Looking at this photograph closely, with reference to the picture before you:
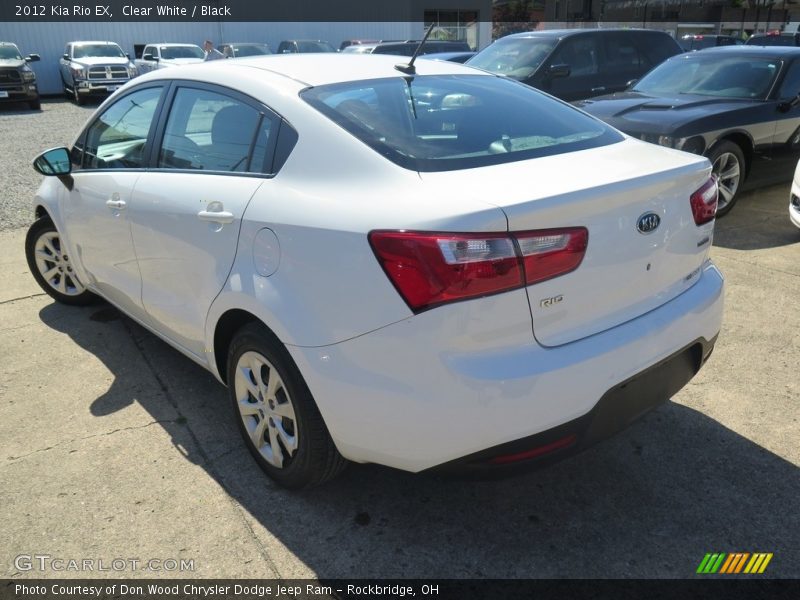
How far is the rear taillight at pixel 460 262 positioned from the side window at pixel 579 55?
26.2ft

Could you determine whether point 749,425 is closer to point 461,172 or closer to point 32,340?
point 461,172

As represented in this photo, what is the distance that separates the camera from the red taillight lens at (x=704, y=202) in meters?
2.52

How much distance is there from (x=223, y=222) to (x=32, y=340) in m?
2.42

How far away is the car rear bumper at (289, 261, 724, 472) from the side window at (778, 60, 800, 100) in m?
5.98

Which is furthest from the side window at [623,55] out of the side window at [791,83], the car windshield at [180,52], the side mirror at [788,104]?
the car windshield at [180,52]

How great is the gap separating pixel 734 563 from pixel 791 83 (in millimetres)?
6445

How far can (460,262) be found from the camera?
1.97 m

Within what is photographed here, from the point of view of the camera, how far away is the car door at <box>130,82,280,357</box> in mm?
2668

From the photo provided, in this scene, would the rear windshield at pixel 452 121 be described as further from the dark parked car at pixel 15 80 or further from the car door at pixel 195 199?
the dark parked car at pixel 15 80

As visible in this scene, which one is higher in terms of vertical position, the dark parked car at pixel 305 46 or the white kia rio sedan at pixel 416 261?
the dark parked car at pixel 305 46

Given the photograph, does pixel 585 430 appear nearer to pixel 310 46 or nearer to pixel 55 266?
pixel 55 266

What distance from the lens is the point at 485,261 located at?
1979 millimetres

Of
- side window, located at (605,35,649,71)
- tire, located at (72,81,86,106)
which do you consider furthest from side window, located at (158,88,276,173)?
tire, located at (72,81,86,106)

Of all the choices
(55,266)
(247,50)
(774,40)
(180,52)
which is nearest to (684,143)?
(55,266)
